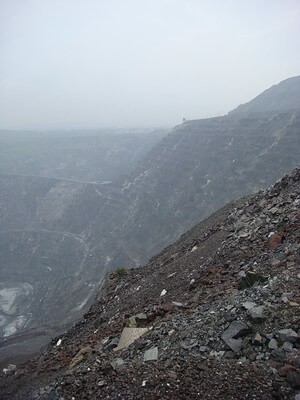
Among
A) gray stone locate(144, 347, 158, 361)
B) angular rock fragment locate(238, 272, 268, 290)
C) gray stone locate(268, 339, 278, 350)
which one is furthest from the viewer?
angular rock fragment locate(238, 272, 268, 290)

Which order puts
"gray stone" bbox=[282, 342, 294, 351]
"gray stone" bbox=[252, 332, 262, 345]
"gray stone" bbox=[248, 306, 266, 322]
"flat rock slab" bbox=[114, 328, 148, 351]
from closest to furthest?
1. "gray stone" bbox=[282, 342, 294, 351]
2. "gray stone" bbox=[252, 332, 262, 345]
3. "gray stone" bbox=[248, 306, 266, 322]
4. "flat rock slab" bbox=[114, 328, 148, 351]

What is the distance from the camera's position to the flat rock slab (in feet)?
26.9

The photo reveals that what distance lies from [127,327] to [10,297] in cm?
5668

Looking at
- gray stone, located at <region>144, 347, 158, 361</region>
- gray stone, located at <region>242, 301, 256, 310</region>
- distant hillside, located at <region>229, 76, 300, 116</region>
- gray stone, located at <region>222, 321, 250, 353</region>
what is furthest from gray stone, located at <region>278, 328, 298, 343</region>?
distant hillside, located at <region>229, 76, 300, 116</region>

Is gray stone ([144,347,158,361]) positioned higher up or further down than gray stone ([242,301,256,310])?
further down

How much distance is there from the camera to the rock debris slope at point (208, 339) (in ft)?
19.0

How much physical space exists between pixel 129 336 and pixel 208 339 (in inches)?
95.4

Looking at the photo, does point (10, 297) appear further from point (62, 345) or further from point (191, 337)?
point (191, 337)

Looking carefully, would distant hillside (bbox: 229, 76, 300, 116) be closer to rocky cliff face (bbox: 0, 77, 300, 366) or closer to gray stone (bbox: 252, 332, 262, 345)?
rocky cliff face (bbox: 0, 77, 300, 366)

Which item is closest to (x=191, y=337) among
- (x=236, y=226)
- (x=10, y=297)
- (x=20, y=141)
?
(x=236, y=226)

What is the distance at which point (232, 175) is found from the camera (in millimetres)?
58812

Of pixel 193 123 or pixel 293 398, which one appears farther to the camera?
pixel 193 123

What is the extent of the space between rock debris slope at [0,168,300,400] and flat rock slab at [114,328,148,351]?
0.15ft

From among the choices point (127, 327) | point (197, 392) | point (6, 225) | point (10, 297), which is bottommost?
point (10, 297)
